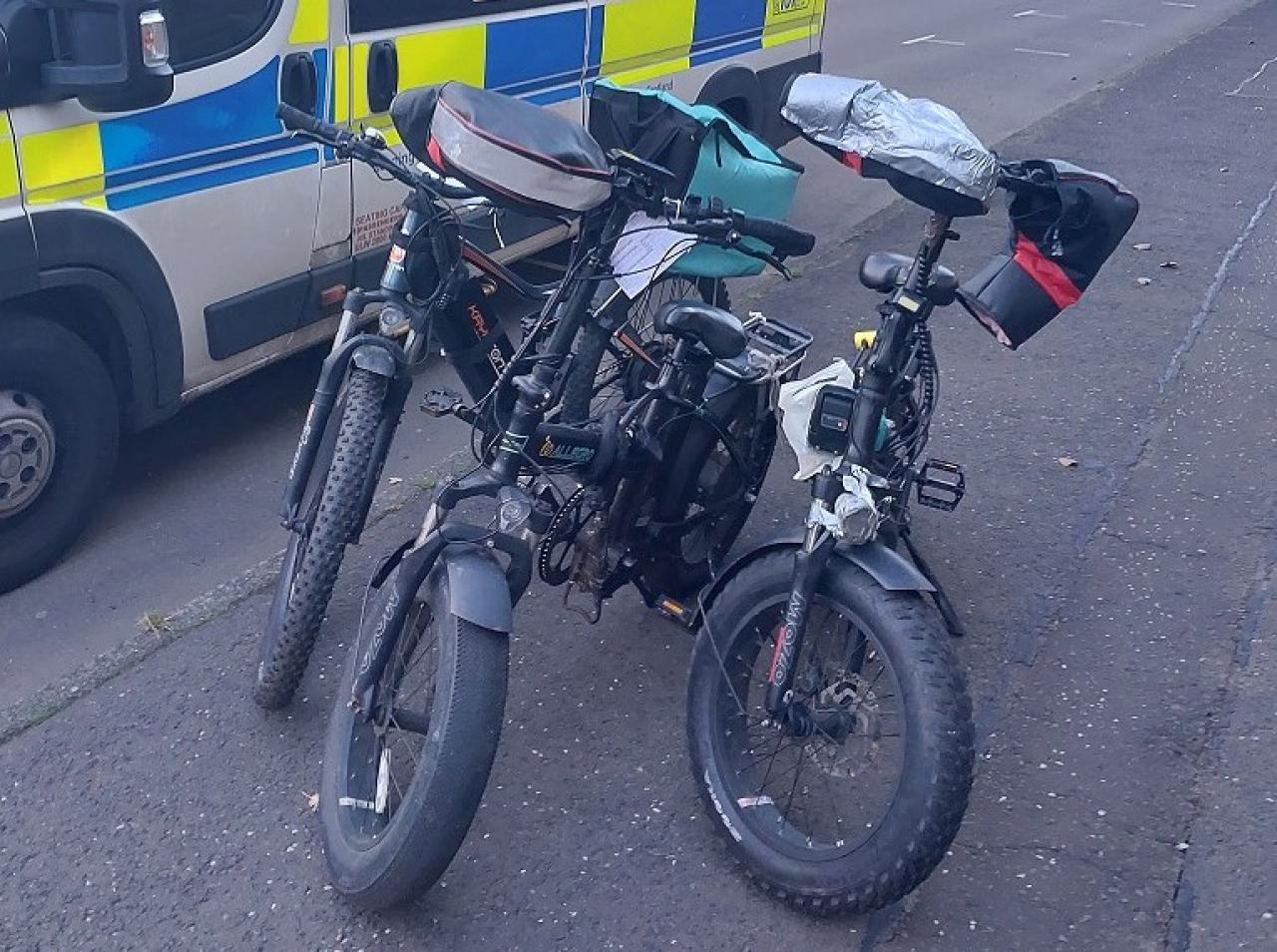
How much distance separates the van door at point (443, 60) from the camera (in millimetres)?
4707

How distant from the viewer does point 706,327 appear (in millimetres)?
3283

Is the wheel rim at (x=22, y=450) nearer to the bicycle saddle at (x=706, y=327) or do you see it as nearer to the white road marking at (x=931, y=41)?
the bicycle saddle at (x=706, y=327)

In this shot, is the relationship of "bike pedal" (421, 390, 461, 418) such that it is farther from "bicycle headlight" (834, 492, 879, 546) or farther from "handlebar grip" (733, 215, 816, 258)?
"bicycle headlight" (834, 492, 879, 546)

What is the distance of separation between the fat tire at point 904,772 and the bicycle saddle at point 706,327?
58 cm

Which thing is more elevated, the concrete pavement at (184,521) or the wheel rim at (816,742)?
the wheel rim at (816,742)

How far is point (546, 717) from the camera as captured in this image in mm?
3602

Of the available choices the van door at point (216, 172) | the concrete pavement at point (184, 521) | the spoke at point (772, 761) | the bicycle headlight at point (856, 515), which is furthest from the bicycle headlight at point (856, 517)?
the van door at point (216, 172)

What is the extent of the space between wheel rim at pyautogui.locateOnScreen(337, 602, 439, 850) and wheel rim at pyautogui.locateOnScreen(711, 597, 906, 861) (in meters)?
0.66

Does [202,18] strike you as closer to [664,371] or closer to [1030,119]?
[664,371]

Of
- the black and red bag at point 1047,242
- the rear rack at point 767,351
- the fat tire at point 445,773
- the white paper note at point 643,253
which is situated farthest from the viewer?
the rear rack at point 767,351

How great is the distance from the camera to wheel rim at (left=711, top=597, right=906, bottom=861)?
2875 millimetres

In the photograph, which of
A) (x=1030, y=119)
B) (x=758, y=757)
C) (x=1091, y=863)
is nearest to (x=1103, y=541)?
(x=1091, y=863)

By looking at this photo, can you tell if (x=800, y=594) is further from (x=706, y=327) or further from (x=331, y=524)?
(x=331, y=524)

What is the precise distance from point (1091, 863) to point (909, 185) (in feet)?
5.14
